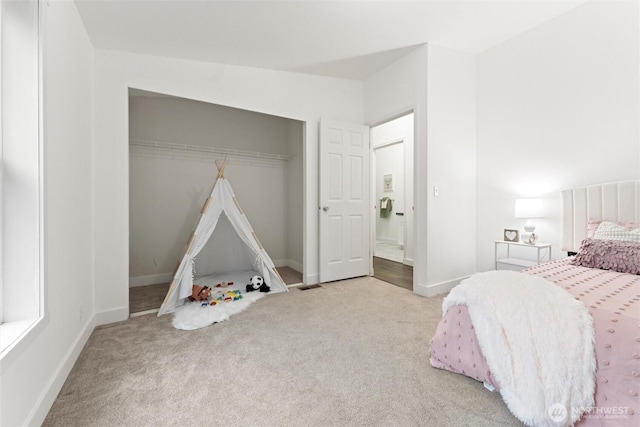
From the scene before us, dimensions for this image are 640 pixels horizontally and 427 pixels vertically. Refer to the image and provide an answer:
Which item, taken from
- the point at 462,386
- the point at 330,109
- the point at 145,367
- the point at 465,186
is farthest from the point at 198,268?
the point at 465,186

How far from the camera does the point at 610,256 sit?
77.7 inches

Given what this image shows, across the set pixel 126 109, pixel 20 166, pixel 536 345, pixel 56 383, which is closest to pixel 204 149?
pixel 126 109

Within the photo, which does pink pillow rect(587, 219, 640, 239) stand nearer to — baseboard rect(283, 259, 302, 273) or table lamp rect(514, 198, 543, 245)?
table lamp rect(514, 198, 543, 245)

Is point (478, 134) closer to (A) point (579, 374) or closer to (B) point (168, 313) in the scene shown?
(A) point (579, 374)

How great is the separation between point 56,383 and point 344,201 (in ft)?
9.92

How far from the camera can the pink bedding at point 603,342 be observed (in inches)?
43.0

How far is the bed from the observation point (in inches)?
→ 43.8

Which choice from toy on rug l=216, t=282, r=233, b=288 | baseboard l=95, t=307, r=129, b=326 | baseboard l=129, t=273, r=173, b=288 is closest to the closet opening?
baseboard l=129, t=273, r=173, b=288

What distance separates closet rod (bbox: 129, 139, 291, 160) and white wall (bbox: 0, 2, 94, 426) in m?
1.12

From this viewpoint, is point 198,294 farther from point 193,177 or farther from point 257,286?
point 193,177

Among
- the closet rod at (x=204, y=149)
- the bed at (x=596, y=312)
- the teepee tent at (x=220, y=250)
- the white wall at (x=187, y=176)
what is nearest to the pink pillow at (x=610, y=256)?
the bed at (x=596, y=312)

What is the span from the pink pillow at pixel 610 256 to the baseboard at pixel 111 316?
12.5 ft

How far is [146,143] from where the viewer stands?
3461 millimetres

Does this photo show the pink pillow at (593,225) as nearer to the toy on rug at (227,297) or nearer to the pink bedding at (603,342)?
the pink bedding at (603,342)
